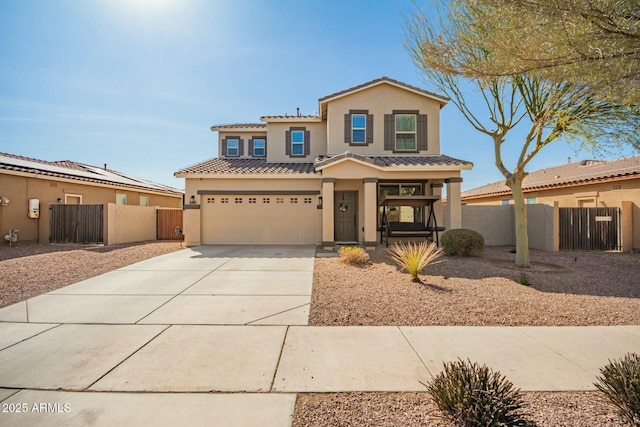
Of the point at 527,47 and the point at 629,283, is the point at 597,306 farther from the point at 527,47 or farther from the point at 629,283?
the point at 527,47

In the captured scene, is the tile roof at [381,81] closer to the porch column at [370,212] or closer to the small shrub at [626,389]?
the porch column at [370,212]

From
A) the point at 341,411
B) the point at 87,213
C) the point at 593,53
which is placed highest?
the point at 593,53

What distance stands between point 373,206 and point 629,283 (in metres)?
7.49

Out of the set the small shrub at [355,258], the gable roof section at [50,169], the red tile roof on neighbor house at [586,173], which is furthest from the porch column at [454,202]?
the gable roof section at [50,169]

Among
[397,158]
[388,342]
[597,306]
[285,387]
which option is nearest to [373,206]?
[397,158]

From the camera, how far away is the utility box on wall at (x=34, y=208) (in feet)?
45.1

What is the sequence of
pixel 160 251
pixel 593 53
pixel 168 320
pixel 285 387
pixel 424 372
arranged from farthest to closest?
1. pixel 160 251
2. pixel 168 320
3. pixel 593 53
4. pixel 424 372
5. pixel 285 387

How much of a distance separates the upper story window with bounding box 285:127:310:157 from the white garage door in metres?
3.04

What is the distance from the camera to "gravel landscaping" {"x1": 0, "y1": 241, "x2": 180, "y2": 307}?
21.5 feet

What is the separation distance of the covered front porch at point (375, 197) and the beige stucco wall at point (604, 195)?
4.52m

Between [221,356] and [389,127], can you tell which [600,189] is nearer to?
[389,127]

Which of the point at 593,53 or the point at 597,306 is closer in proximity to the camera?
the point at 593,53

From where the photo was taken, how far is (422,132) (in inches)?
561

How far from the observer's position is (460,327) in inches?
182
